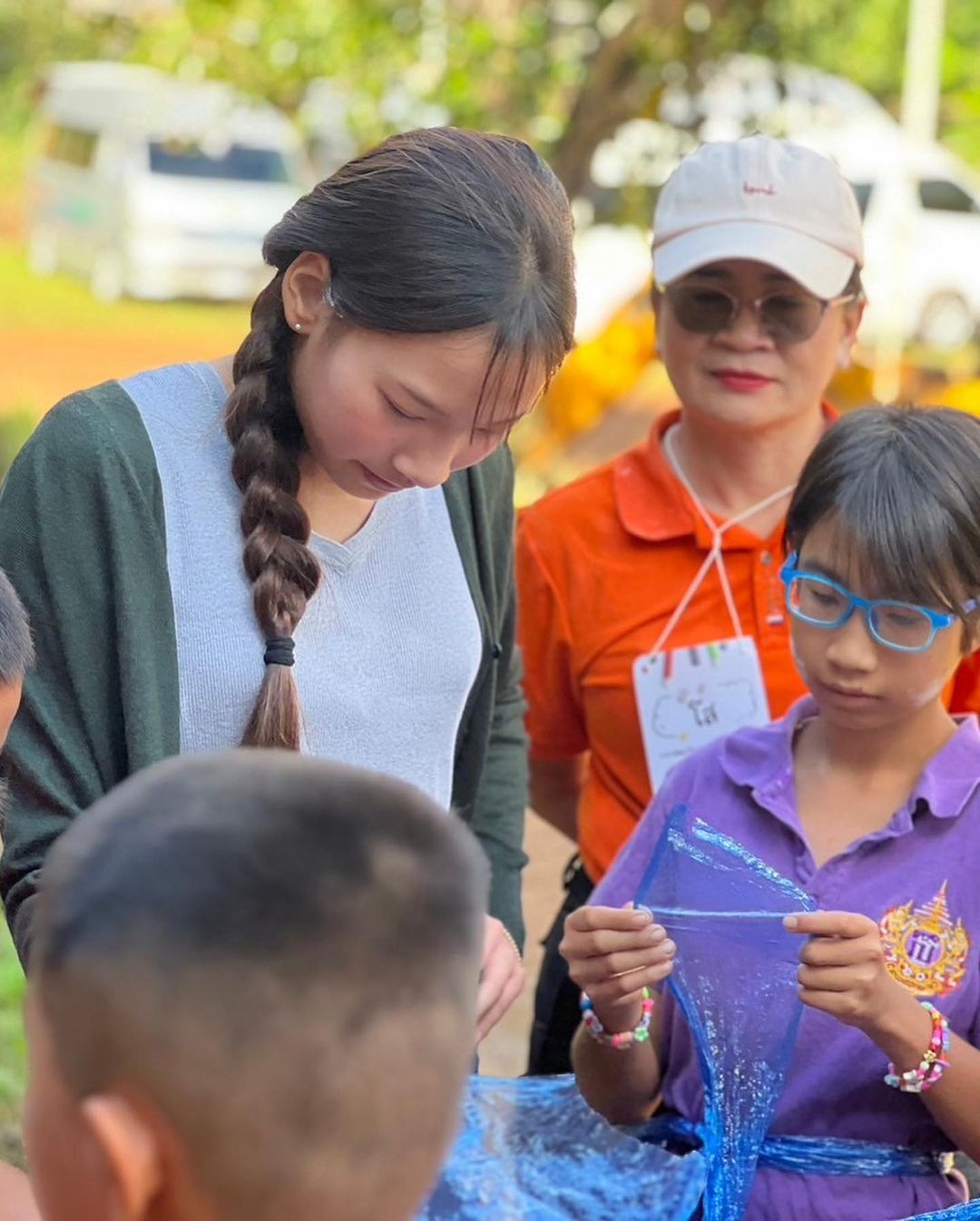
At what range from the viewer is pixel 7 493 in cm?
199

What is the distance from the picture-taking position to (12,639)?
182 cm

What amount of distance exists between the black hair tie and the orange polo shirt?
36.8 inches

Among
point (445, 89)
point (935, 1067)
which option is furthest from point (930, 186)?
point (935, 1067)

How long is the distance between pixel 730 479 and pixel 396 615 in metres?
0.93

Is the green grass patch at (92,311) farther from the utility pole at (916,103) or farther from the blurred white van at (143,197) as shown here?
the utility pole at (916,103)

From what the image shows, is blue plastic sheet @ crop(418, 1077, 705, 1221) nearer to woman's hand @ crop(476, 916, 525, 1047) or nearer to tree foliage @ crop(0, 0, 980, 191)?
Answer: woman's hand @ crop(476, 916, 525, 1047)

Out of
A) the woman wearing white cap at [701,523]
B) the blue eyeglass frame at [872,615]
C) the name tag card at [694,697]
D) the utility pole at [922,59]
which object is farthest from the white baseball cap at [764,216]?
the utility pole at [922,59]

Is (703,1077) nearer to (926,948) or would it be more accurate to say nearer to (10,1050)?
(926,948)

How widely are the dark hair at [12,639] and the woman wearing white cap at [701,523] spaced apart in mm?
1205

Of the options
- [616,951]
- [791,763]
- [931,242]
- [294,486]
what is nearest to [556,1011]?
[791,763]

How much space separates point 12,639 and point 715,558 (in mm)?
1356

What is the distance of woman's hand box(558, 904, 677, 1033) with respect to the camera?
212 centimetres

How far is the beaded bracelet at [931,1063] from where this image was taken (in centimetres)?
209

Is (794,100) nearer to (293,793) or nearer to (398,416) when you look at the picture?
(398,416)
